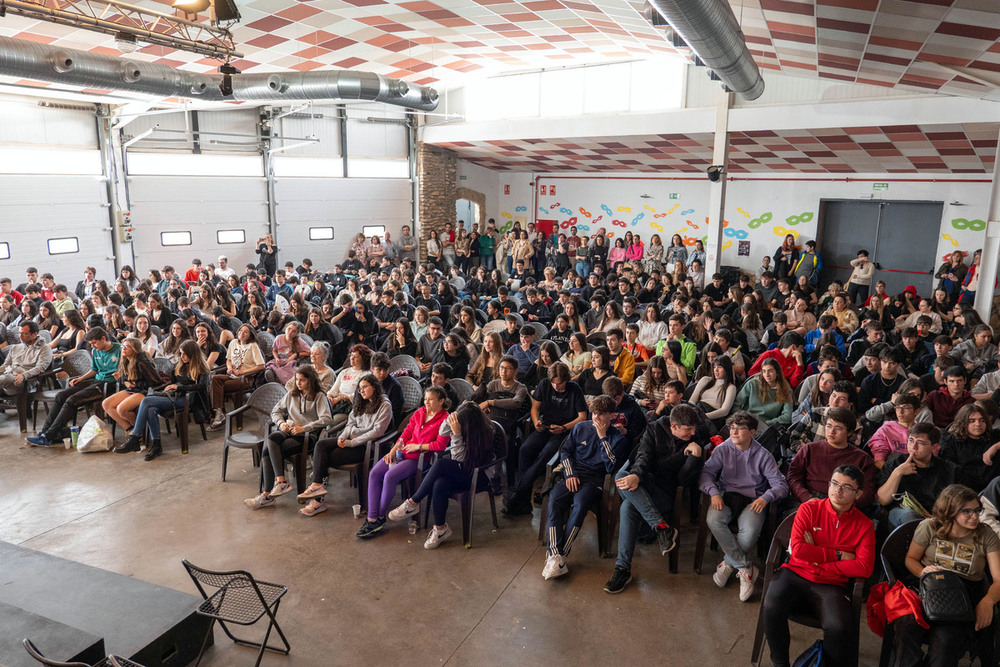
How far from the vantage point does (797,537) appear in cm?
348

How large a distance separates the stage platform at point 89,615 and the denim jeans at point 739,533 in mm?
2921

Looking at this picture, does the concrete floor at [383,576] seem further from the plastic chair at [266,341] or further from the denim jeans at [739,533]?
the plastic chair at [266,341]

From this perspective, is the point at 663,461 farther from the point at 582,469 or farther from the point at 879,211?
the point at 879,211

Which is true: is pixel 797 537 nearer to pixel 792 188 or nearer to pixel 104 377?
pixel 104 377

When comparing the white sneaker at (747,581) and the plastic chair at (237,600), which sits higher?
the plastic chair at (237,600)

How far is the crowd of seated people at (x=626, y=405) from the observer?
396 cm

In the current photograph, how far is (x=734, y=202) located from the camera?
13.7 m

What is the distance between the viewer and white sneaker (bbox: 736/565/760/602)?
4.07 meters

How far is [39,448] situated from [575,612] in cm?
539

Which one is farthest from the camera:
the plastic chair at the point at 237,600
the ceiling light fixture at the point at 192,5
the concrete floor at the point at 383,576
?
the ceiling light fixture at the point at 192,5

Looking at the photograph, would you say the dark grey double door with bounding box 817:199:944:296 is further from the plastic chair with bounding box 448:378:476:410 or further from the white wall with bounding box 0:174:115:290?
the white wall with bounding box 0:174:115:290

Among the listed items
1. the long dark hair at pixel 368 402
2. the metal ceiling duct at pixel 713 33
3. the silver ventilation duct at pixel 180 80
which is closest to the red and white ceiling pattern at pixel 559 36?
the metal ceiling duct at pixel 713 33

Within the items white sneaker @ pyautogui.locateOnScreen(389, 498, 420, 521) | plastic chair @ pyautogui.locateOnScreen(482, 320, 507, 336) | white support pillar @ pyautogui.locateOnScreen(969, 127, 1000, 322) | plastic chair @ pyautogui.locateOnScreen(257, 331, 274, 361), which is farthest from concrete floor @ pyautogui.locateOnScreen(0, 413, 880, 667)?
white support pillar @ pyautogui.locateOnScreen(969, 127, 1000, 322)

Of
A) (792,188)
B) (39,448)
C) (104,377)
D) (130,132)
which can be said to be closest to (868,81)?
(792,188)
